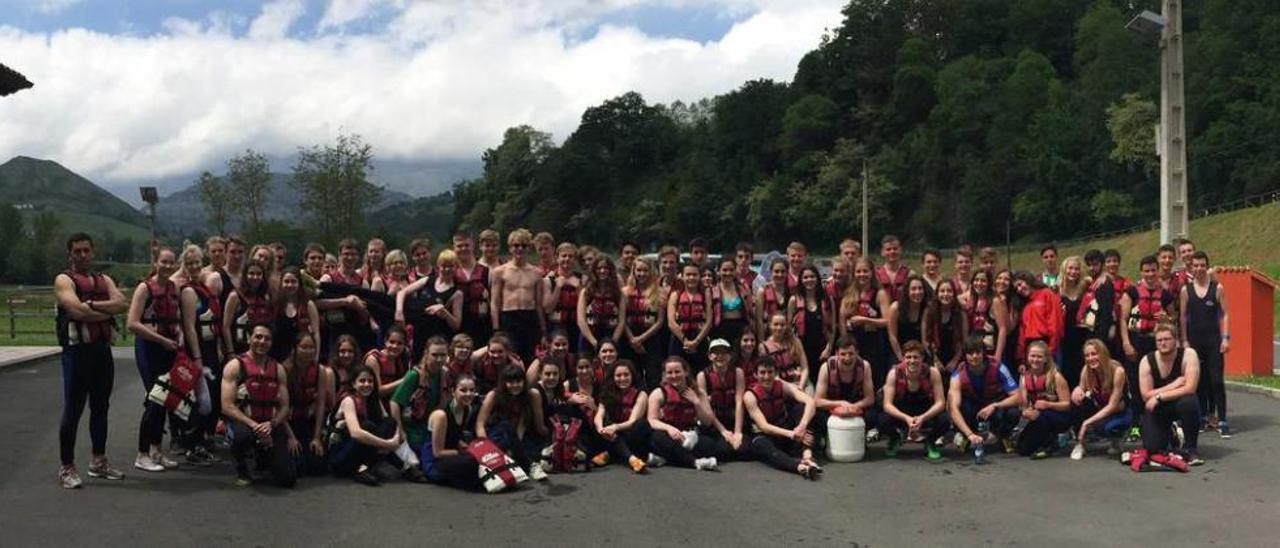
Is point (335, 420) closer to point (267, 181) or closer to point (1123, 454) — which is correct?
point (1123, 454)

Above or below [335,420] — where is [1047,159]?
above

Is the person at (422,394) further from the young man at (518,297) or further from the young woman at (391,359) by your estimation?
the young man at (518,297)

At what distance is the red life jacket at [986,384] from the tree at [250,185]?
140 ft

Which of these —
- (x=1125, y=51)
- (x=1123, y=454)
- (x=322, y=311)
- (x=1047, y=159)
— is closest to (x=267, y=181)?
(x=322, y=311)

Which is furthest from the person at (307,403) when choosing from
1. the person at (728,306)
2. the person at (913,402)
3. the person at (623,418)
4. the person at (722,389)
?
the person at (913,402)

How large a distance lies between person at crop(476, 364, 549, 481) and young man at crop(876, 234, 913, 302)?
350cm

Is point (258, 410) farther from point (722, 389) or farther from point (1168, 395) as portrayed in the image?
point (1168, 395)

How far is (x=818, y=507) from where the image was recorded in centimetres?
676

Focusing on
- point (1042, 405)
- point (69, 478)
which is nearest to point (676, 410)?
point (1042, 405)

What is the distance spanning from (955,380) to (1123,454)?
1364 millimetres

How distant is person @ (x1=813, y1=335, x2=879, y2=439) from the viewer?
8.52 m

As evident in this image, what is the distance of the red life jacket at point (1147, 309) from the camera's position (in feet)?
30.2

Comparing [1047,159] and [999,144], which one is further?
[999,144]

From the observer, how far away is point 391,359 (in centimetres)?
811
